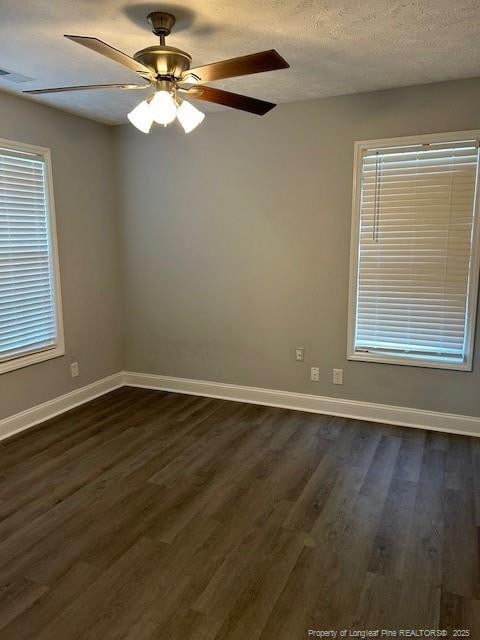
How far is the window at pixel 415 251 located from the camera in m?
3.25

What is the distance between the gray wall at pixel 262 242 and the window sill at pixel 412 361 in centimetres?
6

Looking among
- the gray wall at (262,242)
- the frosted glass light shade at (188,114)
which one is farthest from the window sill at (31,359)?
the frosted glass light shade at (188,114)

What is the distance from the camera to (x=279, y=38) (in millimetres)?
2408

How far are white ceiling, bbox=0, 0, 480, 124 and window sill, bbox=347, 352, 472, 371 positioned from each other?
2059mm

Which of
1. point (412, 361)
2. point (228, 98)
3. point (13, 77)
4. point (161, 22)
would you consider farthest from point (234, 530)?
point (13, 77)

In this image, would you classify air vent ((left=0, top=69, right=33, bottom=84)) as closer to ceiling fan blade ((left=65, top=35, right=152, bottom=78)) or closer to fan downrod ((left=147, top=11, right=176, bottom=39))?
fan downrod ((left=147, top=11, right=176, bottom=39))

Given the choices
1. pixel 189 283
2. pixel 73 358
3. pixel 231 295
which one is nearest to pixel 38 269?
pixel 73 358

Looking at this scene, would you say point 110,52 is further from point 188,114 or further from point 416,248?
point 416,248

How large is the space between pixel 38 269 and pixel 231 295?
1691 mm

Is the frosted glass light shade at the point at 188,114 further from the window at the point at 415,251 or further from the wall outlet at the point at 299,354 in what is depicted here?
the wall outlet at the point at 299,354

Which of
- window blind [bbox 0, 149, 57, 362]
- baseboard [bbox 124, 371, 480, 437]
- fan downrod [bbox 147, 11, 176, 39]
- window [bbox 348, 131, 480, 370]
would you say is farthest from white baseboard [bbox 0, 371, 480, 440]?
fan downrod [bbox 147, 11, 176, 39]

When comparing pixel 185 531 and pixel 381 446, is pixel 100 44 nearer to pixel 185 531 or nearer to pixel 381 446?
pixel 185 531

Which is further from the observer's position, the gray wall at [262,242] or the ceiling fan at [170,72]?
the gray wall at [262,242]

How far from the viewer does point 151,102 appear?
2.03m
